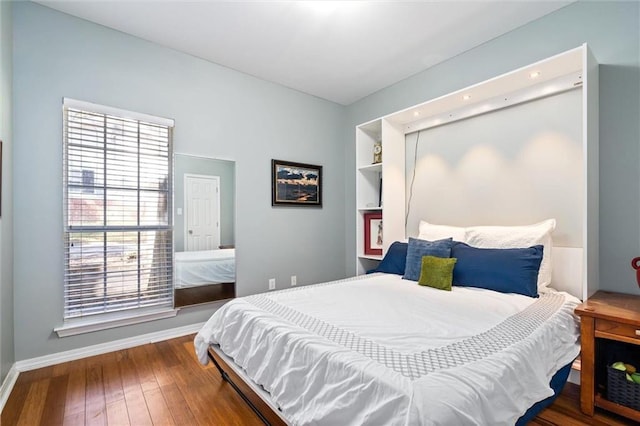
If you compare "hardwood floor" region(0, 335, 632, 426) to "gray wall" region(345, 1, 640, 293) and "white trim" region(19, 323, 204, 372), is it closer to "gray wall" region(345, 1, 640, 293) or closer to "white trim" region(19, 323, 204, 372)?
"white trim" region(19, 323, 204, 372)

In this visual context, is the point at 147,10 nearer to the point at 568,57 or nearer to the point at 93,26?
the point at 93,26

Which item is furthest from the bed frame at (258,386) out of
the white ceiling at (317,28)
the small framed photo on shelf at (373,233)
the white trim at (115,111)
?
the white trim at (115,111)

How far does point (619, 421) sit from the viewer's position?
1600mm

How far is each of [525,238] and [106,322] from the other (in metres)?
3.37

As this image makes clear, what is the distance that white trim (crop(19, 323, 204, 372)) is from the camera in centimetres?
223

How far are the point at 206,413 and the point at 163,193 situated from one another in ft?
6.24

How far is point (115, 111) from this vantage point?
2.55 m

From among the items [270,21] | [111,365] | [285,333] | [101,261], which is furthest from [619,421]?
[101,261]

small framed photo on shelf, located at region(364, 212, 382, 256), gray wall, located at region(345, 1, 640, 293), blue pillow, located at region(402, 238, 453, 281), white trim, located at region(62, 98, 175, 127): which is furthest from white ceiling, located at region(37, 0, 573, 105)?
blue pillow, located at region(402, 238, 453, 281)

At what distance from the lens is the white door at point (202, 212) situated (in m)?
2.95

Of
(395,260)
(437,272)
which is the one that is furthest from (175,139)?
(437,272)

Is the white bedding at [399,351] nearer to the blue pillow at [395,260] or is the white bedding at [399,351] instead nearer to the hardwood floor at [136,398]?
the hardwood floor at [136,398]

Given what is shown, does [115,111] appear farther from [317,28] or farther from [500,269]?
[500,269]

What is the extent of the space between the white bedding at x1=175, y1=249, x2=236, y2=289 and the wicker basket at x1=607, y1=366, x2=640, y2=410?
2.97m
